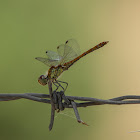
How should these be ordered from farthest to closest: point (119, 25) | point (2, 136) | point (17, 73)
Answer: point (119, 25) → point (17, 73) → point (2, 136)

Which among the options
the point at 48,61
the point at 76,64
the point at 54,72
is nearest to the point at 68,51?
the point at 48,61

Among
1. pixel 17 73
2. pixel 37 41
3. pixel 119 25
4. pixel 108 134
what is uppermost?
pixel 119 25

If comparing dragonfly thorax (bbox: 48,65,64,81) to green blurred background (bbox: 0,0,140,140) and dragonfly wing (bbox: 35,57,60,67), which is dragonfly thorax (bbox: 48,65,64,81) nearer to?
dragonfly wing (bbox: 35,57,60,67)

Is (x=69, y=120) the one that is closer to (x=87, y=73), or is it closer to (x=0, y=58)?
(x=87, y=73)

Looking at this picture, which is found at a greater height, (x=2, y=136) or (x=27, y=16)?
(x=27, y=16)

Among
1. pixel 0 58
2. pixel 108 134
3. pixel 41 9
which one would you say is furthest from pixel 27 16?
pixel 108 134

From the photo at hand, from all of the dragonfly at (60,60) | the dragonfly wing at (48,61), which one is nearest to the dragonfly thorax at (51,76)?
the dragonfly at (60,60)

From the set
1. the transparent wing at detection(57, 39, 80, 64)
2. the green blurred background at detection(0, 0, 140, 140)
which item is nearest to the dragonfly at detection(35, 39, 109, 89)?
the transparent wing at detection(57, 39, 80, 64)

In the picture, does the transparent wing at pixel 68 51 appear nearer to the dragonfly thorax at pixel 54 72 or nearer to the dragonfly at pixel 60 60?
the dragonfly at pixel 60 60
